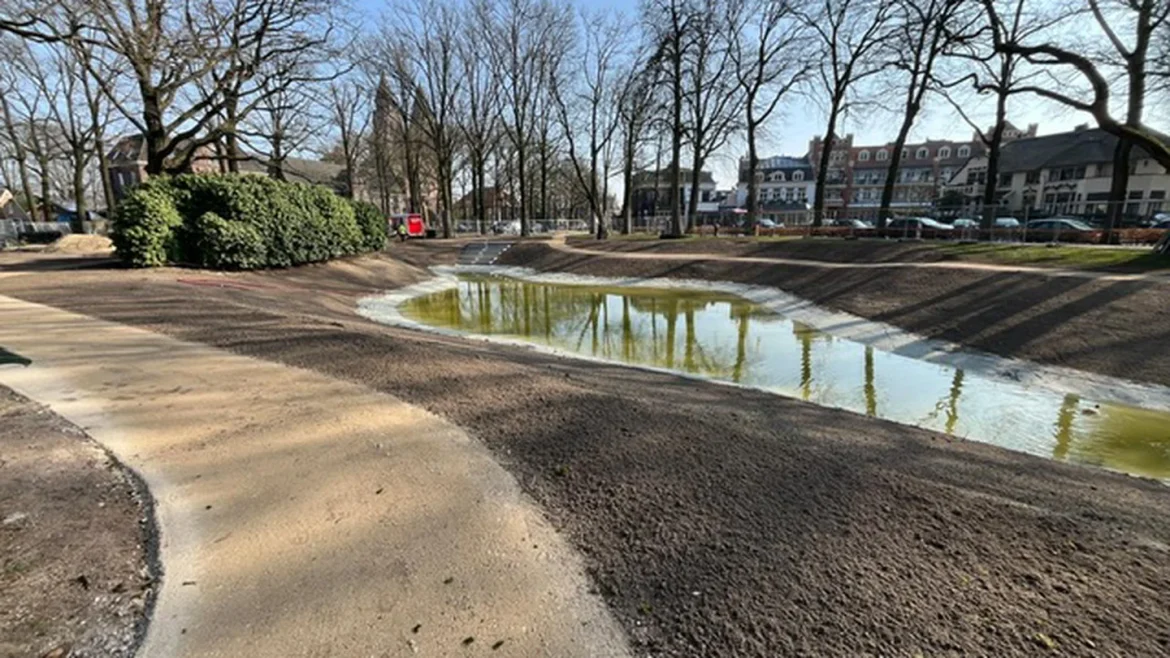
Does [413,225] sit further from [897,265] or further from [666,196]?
[666,196]

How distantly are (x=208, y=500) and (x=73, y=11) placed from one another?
1085 cm

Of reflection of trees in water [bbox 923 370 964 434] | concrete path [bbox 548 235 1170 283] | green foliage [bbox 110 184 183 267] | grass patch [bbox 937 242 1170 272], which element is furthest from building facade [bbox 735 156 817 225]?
green foliage [bbox 110 184 183 267]

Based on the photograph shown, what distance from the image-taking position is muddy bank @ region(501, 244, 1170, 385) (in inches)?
404

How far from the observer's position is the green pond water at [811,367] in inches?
284

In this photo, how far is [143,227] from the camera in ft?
49.2

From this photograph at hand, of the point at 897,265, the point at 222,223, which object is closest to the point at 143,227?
the point at 222,223

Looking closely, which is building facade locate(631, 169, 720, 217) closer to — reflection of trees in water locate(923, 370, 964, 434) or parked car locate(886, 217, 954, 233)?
parked car locate(886, 217, 954, 233)

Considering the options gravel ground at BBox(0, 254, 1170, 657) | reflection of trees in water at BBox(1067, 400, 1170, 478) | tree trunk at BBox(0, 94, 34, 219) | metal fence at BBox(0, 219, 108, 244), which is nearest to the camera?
gravel ground at BBox(0, 254, 1170, 657)

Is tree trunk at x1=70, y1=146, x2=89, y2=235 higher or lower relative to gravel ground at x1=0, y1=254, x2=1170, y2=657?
higher

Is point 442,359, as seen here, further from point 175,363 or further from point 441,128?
point 441,128

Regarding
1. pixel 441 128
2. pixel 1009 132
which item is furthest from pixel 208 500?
pixel 1009 132

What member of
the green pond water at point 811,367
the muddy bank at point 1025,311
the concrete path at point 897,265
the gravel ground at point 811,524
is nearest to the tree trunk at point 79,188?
the concrete path at point 897,265

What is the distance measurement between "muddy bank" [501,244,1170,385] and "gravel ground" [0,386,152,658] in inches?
542

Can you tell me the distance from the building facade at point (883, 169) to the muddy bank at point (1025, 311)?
6699 cm
